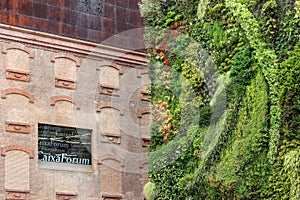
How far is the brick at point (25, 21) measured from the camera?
2411cm

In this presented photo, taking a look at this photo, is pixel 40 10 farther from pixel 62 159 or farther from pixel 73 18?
pixel 62 159

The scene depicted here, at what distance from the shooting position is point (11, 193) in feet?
75.4

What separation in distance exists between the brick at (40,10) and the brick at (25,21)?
244 mm

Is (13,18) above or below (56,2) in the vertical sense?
below

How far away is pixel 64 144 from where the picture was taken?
2427 centimetres

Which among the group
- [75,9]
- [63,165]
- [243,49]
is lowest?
[63,165]

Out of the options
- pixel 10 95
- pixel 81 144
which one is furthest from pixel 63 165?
Answer: pixel 10 95

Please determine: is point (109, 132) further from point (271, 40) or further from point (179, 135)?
point (271, 40)

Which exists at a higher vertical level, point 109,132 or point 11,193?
Answer: point 109,132

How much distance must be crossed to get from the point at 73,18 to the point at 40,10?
3.60 feet

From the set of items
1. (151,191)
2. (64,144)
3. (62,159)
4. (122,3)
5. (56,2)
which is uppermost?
(122,3)

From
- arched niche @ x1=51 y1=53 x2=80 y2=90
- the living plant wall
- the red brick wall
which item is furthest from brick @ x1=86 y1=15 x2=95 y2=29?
the living plant wall

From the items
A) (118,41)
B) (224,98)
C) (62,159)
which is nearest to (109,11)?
(118,41)

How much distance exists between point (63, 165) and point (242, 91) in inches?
253
